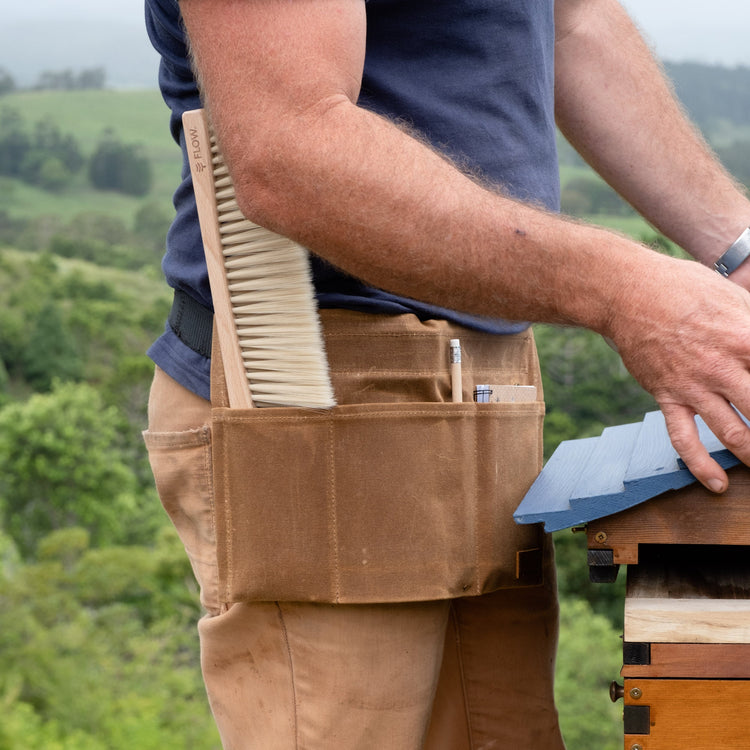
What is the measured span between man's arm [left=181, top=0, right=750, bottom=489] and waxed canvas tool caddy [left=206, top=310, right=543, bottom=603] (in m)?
0.22

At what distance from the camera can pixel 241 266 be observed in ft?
4.55

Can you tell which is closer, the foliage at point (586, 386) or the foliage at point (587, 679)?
the foliage at point (587, 679)

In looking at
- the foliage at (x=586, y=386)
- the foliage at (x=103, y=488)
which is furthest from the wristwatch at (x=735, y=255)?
the foliage at (x=586, y=386)

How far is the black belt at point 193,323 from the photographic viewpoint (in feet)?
4.92

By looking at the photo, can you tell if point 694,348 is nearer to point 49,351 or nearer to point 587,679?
point 587,679

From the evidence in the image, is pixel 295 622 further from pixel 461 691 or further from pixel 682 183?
pixel 682 183

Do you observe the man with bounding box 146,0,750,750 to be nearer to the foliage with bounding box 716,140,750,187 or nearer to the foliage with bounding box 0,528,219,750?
the foliage with bounding box 0,528,219,750

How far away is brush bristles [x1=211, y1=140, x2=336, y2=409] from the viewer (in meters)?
1.36

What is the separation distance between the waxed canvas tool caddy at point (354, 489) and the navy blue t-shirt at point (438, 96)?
0.11 meters

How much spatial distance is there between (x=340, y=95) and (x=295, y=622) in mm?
744

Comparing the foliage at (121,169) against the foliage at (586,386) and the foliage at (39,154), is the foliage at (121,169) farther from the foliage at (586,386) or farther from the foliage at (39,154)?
the foliage at (586,386)

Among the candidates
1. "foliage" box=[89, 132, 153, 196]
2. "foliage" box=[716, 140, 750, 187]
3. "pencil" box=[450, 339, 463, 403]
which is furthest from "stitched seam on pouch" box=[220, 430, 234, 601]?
"foliage" box=[89, 132, 153, 196]

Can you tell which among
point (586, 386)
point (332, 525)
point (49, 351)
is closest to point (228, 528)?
point (332, 525)

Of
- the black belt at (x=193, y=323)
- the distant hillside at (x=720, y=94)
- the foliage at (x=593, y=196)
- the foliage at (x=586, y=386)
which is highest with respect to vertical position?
the black belt at (x=193, y=323)
